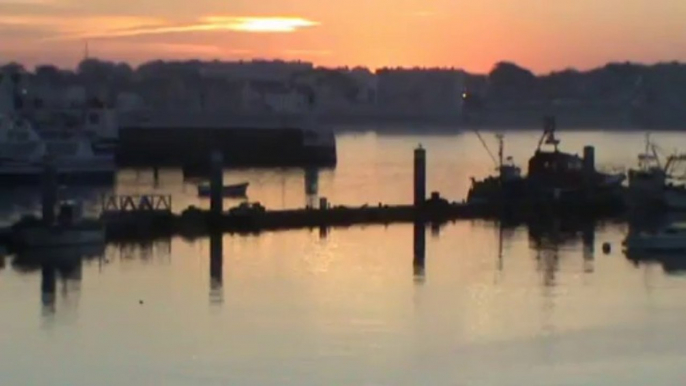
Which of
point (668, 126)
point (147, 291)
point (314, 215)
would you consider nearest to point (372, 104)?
point (668, 126)

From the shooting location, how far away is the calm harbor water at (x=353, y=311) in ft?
49.3

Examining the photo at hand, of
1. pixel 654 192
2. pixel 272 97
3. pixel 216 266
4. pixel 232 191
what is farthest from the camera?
pixel 272 97

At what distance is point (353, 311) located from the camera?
58.3ft

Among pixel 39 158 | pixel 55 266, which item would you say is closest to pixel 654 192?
pixel 55 266

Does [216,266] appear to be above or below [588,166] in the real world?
below

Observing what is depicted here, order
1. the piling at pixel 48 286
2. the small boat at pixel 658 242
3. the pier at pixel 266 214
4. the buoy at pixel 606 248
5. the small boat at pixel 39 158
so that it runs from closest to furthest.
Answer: the piling at pixel 48 286 < the small boat at pixel 658 242 < the buoy at pixel 606 248 < the pier at pixel 266 214 < the small boat at pixel 39 158

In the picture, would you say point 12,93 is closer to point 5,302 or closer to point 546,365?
point 5,302

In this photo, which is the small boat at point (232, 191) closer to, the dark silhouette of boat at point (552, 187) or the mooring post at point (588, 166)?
the dark silhouette of boat at point (552, 187)

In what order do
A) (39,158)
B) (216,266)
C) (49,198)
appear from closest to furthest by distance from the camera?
(216,266)
(49,198)
(39,158)

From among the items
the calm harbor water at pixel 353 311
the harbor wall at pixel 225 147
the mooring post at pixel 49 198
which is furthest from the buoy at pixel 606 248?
the harbor wall at pixel 225 147

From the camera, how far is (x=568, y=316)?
1788cm

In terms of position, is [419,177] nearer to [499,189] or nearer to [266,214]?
[499,189]

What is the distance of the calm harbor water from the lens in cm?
1503

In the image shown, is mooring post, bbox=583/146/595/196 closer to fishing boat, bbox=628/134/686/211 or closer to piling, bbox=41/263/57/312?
fishing boat, bbox=628/134/686/211
